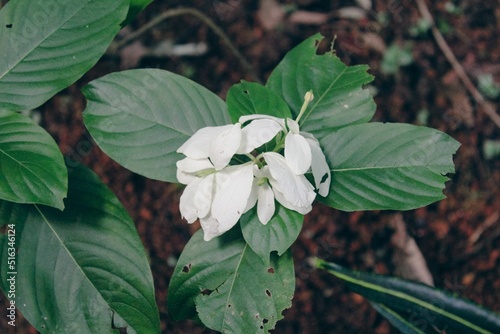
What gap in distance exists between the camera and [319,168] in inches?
45.7

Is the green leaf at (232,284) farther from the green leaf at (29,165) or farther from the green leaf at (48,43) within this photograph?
the green leaf at (48,43)

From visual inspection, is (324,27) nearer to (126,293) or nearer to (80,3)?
→ (80,3)

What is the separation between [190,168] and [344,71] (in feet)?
1.71

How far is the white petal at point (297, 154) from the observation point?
106 centimetres

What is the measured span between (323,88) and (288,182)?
0.41 m

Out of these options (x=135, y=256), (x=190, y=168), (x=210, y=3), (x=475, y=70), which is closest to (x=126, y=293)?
(x=135, y=256)

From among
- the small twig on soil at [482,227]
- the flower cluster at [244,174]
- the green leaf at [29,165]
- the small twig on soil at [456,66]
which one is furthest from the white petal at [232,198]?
the small twig on soil at [456,66]

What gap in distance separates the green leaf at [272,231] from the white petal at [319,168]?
0.09m

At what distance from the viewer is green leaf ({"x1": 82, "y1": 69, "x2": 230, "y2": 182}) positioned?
125cm

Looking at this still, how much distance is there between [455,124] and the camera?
2.55 meters

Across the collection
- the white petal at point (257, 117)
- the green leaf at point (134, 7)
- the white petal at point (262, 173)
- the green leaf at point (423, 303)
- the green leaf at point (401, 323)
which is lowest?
the green leaf at point (401, 323)

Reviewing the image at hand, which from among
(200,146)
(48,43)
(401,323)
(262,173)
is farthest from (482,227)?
(48,43)

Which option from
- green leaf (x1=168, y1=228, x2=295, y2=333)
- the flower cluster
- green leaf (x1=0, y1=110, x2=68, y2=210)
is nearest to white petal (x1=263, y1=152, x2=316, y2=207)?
the flower cluster

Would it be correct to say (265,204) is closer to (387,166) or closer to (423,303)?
(387,166)
